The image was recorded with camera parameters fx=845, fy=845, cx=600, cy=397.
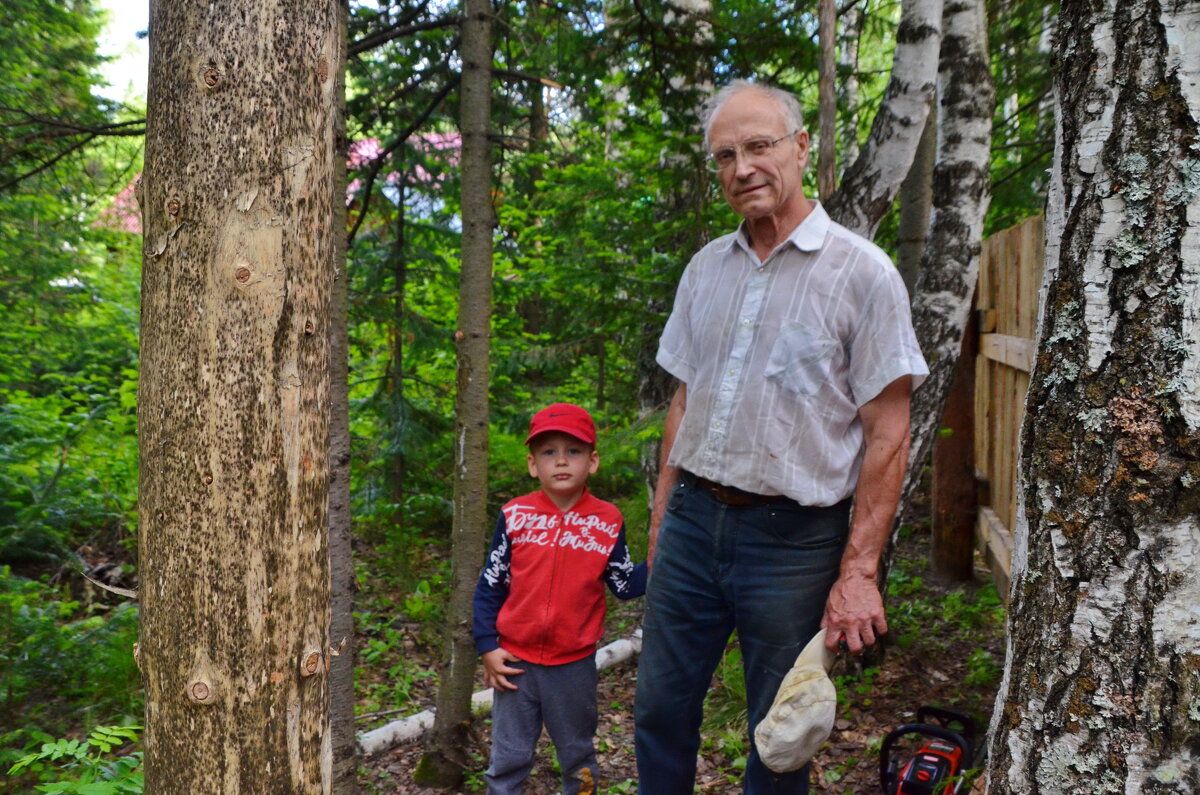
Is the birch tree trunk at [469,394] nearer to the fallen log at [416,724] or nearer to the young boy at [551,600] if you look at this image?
the fallen log at [416,724]

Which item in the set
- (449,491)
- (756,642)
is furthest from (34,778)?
(449,491)

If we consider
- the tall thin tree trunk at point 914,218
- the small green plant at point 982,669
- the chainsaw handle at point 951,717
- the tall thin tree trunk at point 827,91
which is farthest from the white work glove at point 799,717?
the tall thin tree trunk at point 914,218

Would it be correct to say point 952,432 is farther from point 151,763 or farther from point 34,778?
point 34,778

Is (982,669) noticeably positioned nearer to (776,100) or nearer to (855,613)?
(855,613)

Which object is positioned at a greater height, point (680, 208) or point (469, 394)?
point (680, 208)

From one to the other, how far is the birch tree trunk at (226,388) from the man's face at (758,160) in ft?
4.29

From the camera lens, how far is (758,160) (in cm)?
258

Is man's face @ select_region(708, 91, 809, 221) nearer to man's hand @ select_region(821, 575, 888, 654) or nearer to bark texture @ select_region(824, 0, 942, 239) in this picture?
man's hand @ select_region(821, 575, 888, 654)

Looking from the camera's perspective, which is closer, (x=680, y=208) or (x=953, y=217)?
(x=953, y=217)

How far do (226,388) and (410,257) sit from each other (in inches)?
243

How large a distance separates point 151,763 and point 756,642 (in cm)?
163

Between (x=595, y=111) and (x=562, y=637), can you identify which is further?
(x=595, y=111)

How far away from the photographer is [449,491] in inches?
336

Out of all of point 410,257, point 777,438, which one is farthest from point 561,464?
point 410,257
